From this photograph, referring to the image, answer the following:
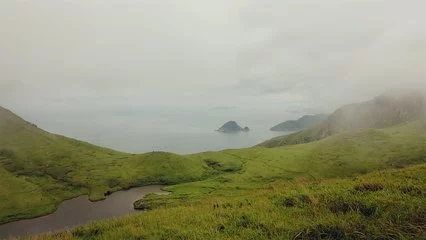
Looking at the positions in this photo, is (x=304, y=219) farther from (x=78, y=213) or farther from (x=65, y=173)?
(x=65, y=173)

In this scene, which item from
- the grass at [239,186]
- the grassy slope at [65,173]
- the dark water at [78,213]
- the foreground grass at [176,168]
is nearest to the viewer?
the grass at [239,186]

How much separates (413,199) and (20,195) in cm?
15351

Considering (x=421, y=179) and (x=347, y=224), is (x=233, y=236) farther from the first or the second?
(x=421, y=179)

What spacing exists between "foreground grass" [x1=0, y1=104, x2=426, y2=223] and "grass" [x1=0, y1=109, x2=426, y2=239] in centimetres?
49

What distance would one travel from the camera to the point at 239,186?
130m

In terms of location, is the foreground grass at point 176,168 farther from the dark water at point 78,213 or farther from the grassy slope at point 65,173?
the dark water at point 78,213

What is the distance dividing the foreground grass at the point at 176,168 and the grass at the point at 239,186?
495 millimetres

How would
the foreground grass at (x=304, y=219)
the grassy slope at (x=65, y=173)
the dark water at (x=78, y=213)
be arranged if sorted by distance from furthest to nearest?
the grassy slope at (x=65, y=173), the dark water at (x=78, y=213), the foreground grass at (x=304, y=219)

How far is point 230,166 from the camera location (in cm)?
16875

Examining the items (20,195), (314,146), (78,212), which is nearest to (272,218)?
(78,212)

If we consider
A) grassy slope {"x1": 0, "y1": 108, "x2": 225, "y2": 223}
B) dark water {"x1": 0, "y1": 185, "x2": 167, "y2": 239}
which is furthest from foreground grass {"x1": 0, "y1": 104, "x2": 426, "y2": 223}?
dark water {"x1": 0, "y1": 185, "x2": 167, "y2": 239}

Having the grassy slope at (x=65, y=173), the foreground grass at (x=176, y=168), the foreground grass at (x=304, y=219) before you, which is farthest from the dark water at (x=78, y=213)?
the foreground grass at (x=304, y=219)

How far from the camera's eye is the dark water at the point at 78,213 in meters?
97.4

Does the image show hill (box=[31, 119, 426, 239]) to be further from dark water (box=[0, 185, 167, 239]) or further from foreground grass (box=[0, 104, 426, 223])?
foreground grass (box=[0, 104, 426, 223])
